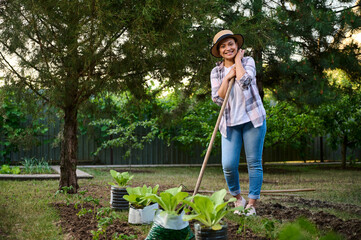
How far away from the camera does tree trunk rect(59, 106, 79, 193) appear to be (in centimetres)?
408

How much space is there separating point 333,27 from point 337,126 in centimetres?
336

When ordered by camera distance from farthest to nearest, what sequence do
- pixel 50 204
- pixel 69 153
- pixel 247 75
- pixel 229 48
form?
pixel 69 153
pixel 50 204
pixel 229 48
pixel 247 75

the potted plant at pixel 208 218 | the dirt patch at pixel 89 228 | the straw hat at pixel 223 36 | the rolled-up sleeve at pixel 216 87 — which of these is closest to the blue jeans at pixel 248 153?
the rolled-up sleeve at pixel 216 87

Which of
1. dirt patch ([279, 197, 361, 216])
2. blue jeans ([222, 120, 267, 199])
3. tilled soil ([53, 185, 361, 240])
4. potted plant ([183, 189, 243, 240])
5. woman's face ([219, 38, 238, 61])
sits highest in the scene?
woman's face ([219, 38, 238, 61])

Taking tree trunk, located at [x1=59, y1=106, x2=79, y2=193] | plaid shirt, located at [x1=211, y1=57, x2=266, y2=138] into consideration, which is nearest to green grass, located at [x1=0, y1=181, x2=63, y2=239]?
tree trunk, located at [x1=59, y1=106, x2=79, y2=193]

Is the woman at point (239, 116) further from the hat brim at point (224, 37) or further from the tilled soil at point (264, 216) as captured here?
the tilled soil at point (264, 216)

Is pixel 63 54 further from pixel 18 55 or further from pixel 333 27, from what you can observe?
pixel 333 27

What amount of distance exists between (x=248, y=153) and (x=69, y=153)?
7.21 ft

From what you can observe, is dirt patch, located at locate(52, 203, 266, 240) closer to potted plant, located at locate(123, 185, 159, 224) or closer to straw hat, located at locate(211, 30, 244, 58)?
potted plant, located at locate(123, 185, 159, 224)

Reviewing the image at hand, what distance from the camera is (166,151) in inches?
400

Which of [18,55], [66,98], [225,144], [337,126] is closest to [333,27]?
[337,126]

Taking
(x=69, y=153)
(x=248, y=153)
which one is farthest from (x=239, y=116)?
(x=69, y=153)

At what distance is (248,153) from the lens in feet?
9.64

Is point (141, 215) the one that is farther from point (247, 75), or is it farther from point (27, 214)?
point (247, 75)
